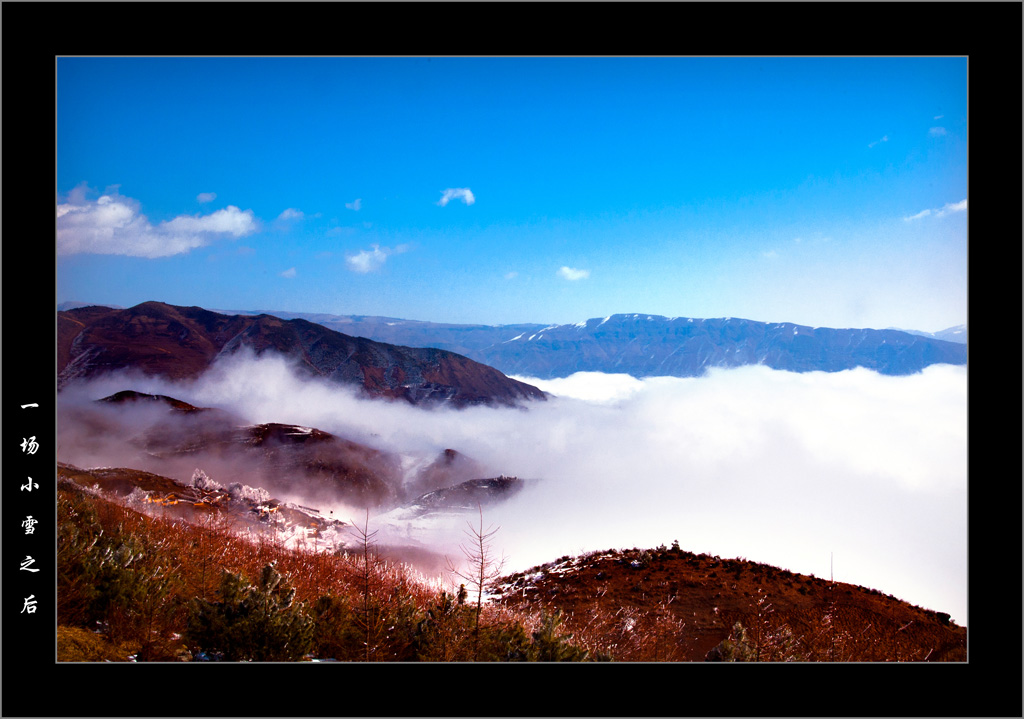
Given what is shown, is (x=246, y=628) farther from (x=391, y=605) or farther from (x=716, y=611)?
(x=716, y=611)

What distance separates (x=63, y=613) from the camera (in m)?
3.29

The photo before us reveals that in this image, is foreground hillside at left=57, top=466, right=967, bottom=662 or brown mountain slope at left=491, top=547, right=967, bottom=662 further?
brown mountain slope at left=491, top=547, right=967, bottom=662

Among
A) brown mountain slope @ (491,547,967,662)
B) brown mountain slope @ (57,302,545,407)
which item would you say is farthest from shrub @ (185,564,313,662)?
brown mountain slope @ (57,302,545,407)

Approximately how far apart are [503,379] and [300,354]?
3.06m

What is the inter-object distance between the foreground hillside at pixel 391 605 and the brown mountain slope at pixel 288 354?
1700 millimetres

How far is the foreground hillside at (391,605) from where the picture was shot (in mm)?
3141

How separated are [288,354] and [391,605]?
459cm

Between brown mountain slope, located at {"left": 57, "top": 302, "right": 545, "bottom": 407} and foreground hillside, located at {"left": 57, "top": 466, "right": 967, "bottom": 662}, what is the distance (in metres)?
1.70

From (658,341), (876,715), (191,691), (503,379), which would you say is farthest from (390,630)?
(658,341)

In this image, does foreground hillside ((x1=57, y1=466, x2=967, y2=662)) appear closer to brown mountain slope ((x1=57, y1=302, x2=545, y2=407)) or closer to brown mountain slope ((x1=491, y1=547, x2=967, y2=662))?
brown mountain slope ((x1=491, y1=547, x2=967, y2=662))

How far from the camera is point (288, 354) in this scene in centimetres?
705

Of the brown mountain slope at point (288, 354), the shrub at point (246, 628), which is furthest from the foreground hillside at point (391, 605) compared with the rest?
the brown mountain slope at point (288, 354)

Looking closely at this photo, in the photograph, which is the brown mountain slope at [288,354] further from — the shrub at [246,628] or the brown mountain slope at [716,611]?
the shrub at [246,628]

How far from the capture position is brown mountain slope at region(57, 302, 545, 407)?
603 cm
